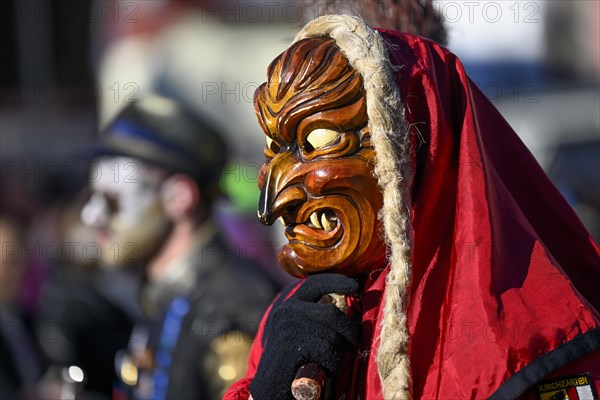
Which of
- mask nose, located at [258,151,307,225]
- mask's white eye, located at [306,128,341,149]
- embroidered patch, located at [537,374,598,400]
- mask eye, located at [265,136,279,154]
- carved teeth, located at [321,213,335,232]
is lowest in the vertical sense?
embroidered patch, located at [537,374,598,400]

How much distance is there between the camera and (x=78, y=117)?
10898 mm

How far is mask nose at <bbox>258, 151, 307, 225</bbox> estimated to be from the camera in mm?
1778

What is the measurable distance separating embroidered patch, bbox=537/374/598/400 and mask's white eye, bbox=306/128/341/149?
0.59m

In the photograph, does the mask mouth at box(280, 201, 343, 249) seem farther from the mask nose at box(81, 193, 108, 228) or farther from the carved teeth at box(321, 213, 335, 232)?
the mask nose at box(81, 193, 108, 228)

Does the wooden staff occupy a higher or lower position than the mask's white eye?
→ lower

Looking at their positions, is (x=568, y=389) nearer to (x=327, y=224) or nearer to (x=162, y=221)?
(x=327, y=224)

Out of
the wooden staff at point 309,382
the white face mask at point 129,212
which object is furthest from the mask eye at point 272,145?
the white face mask at point 129,212

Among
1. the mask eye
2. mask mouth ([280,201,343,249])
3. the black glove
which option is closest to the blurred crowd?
the mask eye

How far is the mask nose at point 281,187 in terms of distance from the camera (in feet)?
5.83

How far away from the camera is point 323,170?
68.8 inches

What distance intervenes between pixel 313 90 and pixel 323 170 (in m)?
0.15

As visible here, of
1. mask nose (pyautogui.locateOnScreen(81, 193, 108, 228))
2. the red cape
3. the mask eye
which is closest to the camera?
the red cape

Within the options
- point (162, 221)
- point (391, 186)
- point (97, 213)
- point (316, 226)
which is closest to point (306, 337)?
point (316, 226)

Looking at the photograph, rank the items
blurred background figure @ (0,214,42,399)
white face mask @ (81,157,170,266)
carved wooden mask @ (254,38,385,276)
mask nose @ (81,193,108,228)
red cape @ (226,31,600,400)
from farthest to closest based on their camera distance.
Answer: blurred background figure @ (0,214,42,399), mask nose @ (81,193,108,228), white face mask @ (81,157,170,266), carved wooden mask @ (254,38,385,276), red cape @ (226,31,600,400)
